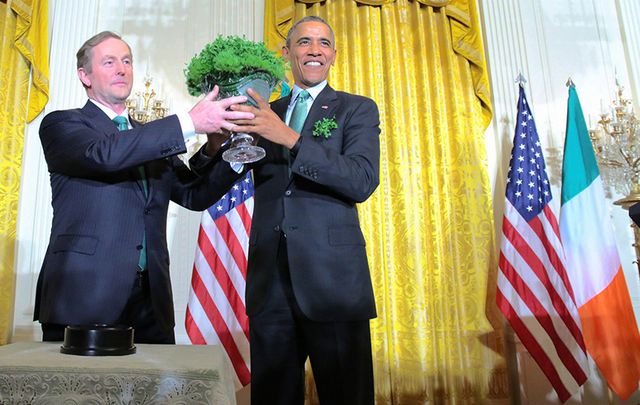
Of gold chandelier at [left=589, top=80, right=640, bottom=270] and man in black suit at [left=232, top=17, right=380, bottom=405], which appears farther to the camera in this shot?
gold chandelier at [left=589, top=80, right=640, bottom=270]

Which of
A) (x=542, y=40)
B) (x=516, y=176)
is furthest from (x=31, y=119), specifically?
(x=542, y=40)

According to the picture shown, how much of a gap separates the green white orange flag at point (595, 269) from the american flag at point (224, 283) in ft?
7.27

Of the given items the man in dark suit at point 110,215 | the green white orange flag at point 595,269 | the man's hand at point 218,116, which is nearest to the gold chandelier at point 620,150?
the green white orange flag at point 595,269

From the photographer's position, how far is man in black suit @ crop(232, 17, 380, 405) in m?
1.84

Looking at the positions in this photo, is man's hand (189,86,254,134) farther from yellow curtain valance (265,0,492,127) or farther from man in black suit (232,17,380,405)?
yellow curtain valance (265,0,492,127)

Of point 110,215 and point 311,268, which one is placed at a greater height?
point 110,215

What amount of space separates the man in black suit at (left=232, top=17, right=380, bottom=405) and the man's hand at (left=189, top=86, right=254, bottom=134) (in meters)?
0.03

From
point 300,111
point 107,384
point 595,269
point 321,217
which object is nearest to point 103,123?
point 300,111

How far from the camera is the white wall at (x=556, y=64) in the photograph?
14.7ft

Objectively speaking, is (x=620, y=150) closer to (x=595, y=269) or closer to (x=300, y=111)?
(x=595, y=269)

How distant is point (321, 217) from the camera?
1.93 m

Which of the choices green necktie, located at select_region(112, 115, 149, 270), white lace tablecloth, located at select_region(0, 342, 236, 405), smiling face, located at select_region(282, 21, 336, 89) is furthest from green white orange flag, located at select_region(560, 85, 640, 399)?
white lace tablecloth, located at select_region(0, 342, 236, 405)

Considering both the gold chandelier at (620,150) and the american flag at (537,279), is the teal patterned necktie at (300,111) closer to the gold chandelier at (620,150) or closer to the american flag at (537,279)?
the american flag at (537,279)

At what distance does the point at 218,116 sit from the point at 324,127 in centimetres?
40
